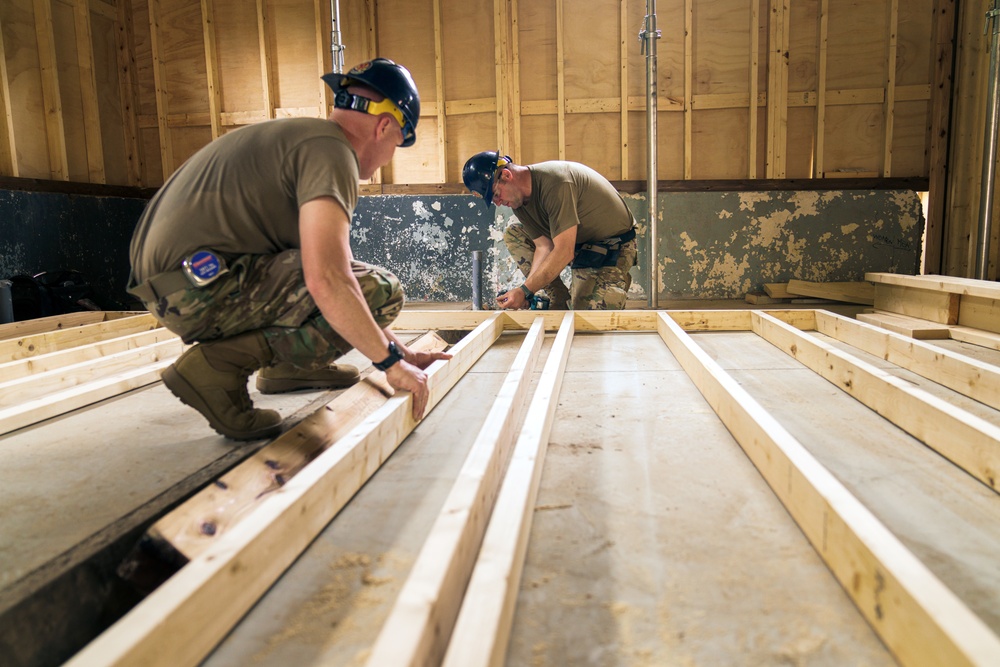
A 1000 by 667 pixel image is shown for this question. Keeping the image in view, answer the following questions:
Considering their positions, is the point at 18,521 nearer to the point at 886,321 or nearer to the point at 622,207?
the point at 622,207

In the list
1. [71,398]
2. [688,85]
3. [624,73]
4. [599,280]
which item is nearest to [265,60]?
[624,73]

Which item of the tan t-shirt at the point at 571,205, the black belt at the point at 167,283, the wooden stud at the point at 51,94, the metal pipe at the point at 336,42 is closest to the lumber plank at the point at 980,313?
the tan t-shirt at the point at 571,205

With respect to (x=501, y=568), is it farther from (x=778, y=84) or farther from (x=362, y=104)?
(x=778, y=84)

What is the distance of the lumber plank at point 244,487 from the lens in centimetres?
123

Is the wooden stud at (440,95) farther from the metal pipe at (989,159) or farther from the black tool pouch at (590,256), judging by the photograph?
the metal pipe at (989,159)

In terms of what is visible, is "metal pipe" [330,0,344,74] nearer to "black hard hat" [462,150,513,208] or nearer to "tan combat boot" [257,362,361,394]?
"black hard hat" [462,150,513,208]

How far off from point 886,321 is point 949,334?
0.54 m

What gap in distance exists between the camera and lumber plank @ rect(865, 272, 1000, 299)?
3217 mm

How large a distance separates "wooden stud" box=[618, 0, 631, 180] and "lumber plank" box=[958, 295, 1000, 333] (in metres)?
3.14

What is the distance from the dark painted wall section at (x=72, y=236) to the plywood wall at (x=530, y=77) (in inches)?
13.4

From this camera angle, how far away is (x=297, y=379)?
2.51 metres

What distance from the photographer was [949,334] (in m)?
3.35

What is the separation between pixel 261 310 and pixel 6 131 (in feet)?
16.3

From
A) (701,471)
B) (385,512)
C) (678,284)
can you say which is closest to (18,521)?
(385,512)
